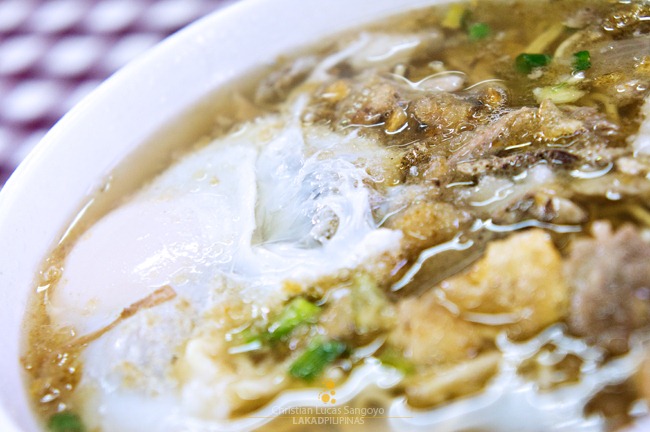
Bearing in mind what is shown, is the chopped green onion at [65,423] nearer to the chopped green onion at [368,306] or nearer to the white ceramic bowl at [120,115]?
the white ceramic bowl at [120,115]

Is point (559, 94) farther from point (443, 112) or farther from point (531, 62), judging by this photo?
point (443, 112)

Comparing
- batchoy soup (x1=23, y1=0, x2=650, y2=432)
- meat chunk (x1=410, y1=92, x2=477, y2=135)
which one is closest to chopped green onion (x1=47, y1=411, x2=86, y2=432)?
batchoy soup (x1=23, y1=0, x2=650, y2=432)

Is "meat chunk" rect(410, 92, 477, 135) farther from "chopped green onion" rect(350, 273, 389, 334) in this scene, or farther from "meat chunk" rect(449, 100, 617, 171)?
"chopped green onion" rect(350, 273, 389, 334)

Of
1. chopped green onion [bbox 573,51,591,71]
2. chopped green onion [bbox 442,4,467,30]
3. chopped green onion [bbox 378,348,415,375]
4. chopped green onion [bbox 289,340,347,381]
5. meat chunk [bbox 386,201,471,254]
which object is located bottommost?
chopped green onion [bbox 378,348,415,375]

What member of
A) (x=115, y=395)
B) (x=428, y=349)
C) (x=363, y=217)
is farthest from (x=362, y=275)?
(x=115, y=395)

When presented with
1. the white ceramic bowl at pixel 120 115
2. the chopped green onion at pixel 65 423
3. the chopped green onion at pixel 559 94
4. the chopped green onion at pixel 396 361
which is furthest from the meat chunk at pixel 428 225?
the white ceramic bowl at pixel 120 115
